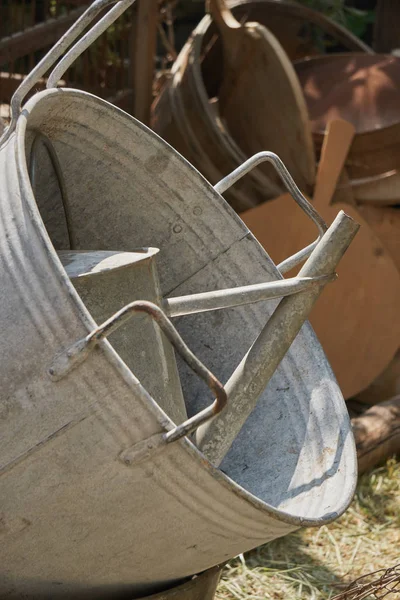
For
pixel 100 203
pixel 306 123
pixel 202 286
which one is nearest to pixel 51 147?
pixel 100 203

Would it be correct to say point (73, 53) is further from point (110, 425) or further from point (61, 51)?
point (110, 425)

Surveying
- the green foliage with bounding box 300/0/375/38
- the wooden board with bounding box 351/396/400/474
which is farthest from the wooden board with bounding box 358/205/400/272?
the green foliage with bounding box 300/0/375/38

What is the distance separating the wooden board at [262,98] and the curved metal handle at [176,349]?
2.19m

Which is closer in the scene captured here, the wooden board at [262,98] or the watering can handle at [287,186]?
the watering can handle at [287,186]

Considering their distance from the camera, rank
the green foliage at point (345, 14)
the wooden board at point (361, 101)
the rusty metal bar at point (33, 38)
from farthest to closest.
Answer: the green foliage at point (345, 14) < the wooden board at point (361, 101) < the rusty metal bar at point (33, 38)

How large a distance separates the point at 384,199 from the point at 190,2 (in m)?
3.05

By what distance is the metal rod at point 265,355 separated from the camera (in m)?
1.45

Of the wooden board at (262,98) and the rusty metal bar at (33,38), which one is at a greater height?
the rusty metal bar at (33,38)

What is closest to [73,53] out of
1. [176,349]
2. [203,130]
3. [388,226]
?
[176,349]

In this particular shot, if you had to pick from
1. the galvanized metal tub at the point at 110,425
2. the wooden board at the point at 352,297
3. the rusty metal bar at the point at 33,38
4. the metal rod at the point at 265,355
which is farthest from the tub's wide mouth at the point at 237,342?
the rusty metal bar at the point at 33,38

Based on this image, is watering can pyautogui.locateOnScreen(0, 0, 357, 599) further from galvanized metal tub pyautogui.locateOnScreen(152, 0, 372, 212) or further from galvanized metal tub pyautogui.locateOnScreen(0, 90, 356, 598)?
galvanized metal tub pyautogui.locateOnScreen(152, 0, 372, 212)

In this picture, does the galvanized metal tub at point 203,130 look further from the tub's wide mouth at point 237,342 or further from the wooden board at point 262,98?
the tub's wide mouth at point 237,342

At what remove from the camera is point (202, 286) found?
1.89m

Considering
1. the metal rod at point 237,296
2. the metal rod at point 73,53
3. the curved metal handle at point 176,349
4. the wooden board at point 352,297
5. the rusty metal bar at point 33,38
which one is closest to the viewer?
the curved metal handle at point 176,349
